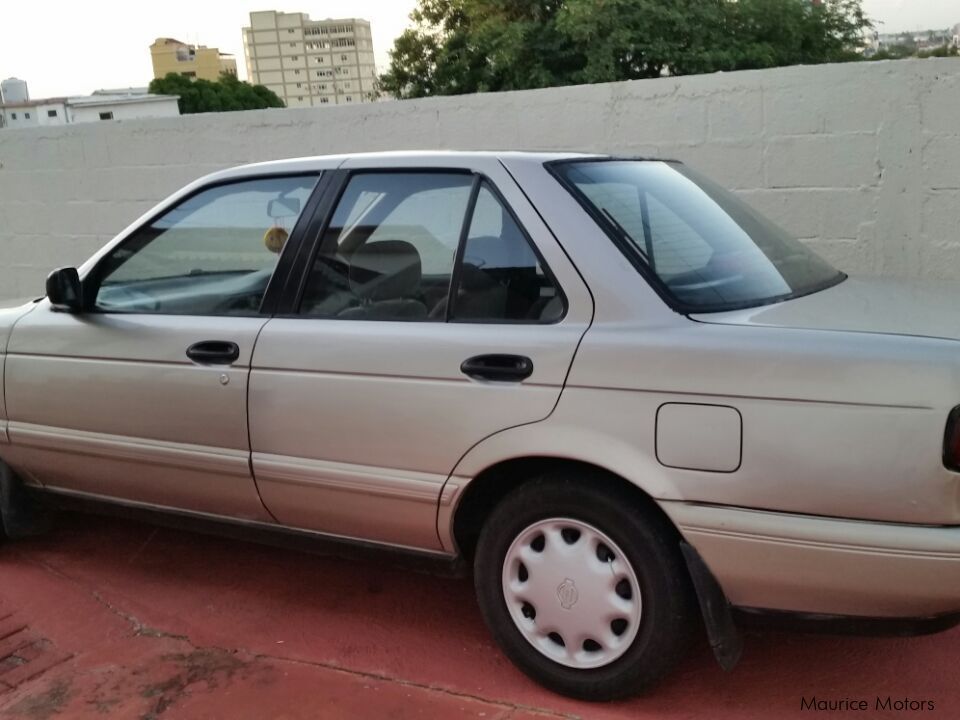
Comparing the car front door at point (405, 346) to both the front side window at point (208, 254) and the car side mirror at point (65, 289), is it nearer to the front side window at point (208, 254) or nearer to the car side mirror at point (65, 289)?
the front side window at point (208, 254)

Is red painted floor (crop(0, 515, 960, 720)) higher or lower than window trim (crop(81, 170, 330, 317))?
lower

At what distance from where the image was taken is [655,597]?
281 cm

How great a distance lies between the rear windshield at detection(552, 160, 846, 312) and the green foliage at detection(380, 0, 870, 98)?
19608 mm

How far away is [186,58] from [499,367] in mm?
135000

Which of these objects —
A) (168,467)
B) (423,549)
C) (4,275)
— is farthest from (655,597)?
(4,275)

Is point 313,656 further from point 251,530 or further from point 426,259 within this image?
point 426,259

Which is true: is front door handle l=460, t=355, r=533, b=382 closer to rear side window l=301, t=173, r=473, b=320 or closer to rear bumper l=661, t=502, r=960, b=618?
rear side window l=301, t=173, r=473, b=320

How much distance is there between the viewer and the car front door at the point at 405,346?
9.84ft

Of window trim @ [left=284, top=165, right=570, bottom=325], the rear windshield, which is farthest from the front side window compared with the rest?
the rear windshield

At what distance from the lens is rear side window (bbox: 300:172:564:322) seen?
122 inches

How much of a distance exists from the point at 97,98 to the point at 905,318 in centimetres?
8218

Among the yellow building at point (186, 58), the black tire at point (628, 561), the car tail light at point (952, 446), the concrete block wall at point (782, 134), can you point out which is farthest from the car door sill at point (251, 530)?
the yellow building at point (186, 58)

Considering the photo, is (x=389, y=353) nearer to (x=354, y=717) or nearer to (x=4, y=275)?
(x=354, y=717)

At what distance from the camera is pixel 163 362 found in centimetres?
366
